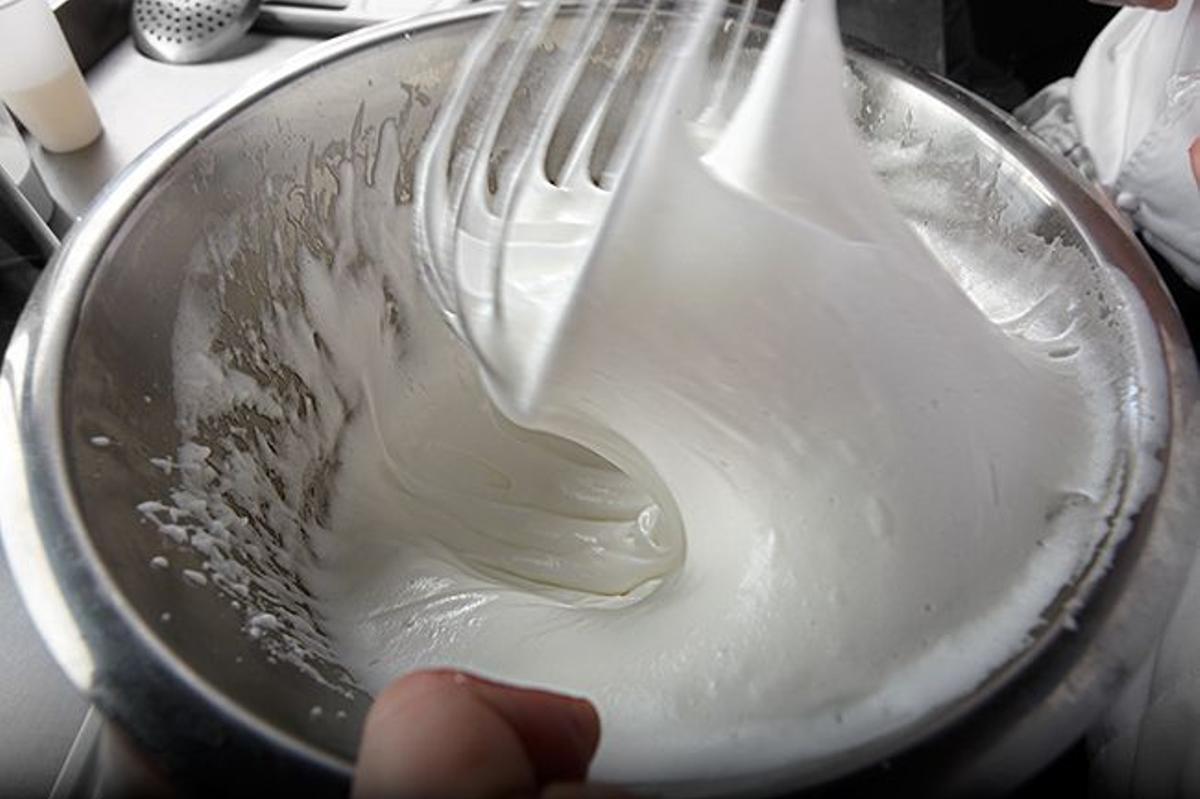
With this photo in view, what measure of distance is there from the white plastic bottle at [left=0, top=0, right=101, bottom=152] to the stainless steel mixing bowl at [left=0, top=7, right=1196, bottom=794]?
0.83 feet

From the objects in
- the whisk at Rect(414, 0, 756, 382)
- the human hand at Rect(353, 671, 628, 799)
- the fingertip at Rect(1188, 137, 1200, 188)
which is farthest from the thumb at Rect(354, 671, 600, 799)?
the fingertip at Rect(1188, 137, 1200, 188)

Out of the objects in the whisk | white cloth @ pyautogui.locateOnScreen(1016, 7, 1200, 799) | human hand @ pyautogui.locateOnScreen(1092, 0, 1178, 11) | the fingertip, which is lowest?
white cloth @ pyautogui.locateOnScreen(1016, 7, 1200, 799)

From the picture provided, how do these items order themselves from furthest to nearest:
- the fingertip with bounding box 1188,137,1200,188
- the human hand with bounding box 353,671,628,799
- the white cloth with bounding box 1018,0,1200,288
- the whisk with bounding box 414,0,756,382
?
the white cloth with bounding box 1018,0,1200,288 → the fingertip with bounding box 1188,137,1200,188 → the whisk with bounding box 414,0,756,382 → the human hand with bounding box 353,671,628,799

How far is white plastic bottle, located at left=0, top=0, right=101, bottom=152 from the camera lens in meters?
0.66

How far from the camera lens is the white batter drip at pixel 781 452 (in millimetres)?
362

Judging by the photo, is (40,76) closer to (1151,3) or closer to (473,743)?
(473,743)

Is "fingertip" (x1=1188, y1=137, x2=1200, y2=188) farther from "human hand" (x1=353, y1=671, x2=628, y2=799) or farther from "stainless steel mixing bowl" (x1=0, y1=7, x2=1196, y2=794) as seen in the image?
"human hand" (x1=353, y1=671, x2=628, y2=799)

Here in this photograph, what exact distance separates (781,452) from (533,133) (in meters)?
0.21

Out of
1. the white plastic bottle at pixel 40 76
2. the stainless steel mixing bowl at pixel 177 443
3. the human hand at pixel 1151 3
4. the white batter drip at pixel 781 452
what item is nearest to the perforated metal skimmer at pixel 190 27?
the white plastic bottle at pixel 40 76

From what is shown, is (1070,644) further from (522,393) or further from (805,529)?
(522,393)

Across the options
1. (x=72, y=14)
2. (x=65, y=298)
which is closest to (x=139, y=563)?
(x=65, y=298)

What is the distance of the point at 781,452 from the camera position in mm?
412

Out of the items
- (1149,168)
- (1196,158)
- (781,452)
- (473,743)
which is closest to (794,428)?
(781,452)

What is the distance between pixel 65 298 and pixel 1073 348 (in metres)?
0.45
